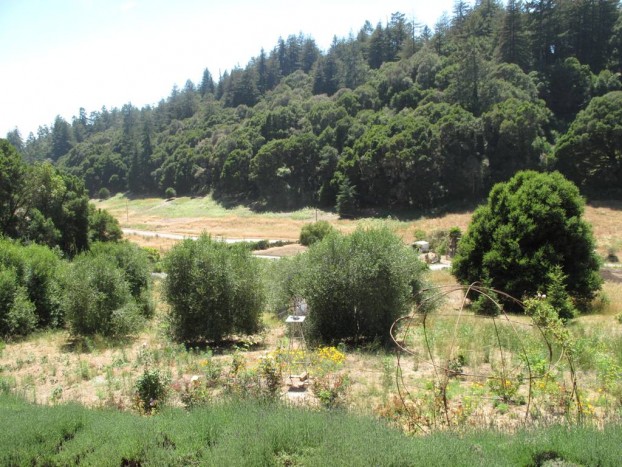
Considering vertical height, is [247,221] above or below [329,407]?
below

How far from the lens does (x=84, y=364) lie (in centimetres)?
1152

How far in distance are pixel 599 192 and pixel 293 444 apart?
62.6m

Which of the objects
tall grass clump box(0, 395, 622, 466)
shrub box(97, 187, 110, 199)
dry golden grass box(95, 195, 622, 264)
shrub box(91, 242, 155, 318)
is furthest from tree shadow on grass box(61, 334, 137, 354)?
shrub box(97, 187, 110, 199)

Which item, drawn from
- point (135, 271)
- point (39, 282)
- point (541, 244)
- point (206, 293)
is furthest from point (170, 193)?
point (206, 293)

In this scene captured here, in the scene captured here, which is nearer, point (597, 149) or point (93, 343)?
point (93, 343)

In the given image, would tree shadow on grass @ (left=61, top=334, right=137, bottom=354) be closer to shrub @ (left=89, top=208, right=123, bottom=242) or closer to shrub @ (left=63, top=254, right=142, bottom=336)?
shrub @ (left=63, top=254, right=142, bottom=336)

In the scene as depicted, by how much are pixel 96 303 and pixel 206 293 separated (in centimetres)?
431

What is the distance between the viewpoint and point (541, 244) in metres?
18.9

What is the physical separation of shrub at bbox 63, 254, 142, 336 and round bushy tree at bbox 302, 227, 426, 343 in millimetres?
6196

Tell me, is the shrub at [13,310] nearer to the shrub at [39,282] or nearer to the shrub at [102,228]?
the shrub at [39,282]

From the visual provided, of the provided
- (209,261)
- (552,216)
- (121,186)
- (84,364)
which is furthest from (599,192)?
(121,186)

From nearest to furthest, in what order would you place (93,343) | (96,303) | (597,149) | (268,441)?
(268,441), (93,343), (96,303), (597,149)

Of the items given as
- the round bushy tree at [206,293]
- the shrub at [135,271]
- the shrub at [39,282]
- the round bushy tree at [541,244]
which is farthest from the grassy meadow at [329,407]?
the shrub at [135,271]

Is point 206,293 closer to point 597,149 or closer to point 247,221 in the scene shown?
point 597,149
